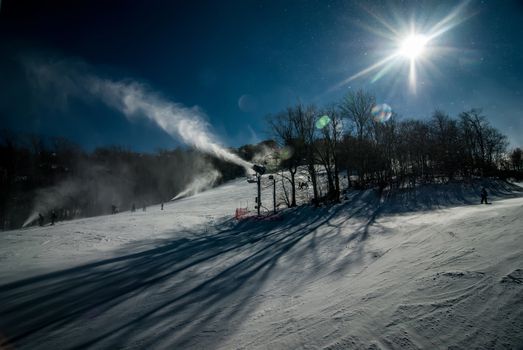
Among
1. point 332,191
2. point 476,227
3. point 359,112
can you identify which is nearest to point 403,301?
point 476,227

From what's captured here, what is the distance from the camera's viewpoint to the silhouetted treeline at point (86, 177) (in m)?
49.2

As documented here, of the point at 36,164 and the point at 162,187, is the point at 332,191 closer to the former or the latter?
the point at 162,187

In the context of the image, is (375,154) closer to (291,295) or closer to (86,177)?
(291,295)

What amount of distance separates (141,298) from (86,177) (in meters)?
72.7

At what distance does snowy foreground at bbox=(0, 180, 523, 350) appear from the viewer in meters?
2.93

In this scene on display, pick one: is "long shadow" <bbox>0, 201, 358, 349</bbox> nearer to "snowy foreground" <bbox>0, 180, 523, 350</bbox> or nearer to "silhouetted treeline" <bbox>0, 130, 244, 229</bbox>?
"snowy foreground" <bbox>0, 180, 523, 350</bbox>

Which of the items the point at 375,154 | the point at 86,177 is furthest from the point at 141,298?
the point at 86,177

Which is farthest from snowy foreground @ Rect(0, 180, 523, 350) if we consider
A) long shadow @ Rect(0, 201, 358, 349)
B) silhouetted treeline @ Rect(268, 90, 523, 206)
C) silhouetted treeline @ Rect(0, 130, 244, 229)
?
silhouetted treeline @ Rect(0, 130, 244, 229)

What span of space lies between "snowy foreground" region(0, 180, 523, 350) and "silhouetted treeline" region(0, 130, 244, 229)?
57.6 metres

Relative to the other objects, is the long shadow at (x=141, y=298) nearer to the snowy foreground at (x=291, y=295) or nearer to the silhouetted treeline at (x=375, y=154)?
the snowy foreground at (x=291, y=295)

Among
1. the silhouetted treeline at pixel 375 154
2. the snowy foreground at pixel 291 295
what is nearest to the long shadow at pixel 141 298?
the snowy foreground at pixel 291 295

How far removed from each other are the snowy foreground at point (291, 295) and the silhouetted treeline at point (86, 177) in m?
57.6

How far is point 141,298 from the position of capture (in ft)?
17.4

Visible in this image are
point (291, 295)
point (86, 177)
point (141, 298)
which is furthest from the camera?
point (86, 177)
